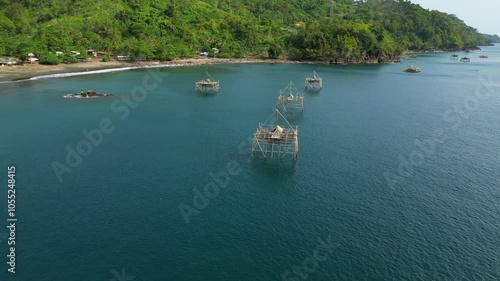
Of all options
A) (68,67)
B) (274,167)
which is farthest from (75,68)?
(274,167)

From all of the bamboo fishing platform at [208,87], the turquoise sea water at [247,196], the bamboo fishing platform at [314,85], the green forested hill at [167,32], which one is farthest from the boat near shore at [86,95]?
the bamboo fishing platform at [314,85]

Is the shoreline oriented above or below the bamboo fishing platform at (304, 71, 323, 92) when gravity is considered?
above

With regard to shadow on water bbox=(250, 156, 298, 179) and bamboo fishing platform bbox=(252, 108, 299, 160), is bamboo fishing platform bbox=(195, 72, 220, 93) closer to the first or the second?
bamboo fishing platform bbox=(252, 108, 299, 160)

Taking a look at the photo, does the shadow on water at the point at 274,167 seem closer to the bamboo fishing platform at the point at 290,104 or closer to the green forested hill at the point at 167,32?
the bamboo fishing platform at the point at 290,104

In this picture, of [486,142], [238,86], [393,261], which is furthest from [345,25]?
[393,261]

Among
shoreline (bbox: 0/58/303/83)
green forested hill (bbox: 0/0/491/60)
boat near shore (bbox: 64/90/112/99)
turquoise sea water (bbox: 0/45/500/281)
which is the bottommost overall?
turquoise sea water (bbox: 0/45/500/281)

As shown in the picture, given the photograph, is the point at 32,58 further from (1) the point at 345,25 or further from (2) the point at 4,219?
(1) the point at 345,25

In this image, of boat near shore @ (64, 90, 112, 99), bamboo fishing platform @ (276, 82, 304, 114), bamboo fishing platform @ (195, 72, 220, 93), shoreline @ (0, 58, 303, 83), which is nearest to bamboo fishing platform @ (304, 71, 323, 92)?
bamboo fishing platform @ (276, 82, 304, 114)

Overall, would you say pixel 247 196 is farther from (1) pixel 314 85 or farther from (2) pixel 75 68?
(2) pixel 75 68
